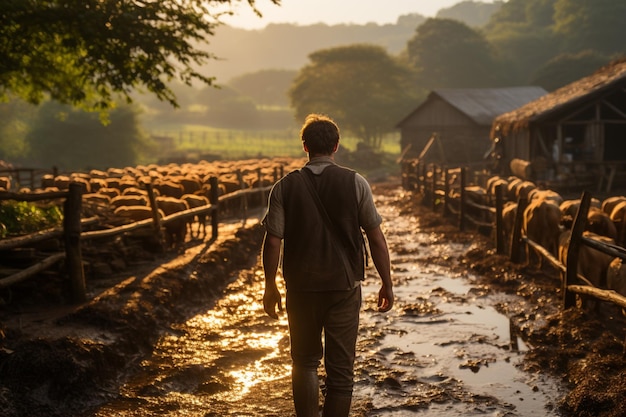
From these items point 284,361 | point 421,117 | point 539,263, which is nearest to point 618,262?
point 539,263

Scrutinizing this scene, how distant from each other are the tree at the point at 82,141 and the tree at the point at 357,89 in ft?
58.1

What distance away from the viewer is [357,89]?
218 ft

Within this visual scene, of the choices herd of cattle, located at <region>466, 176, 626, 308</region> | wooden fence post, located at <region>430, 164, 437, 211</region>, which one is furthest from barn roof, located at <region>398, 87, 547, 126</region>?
herd of cattle, located at <region>466, 176, 626, 308</region>

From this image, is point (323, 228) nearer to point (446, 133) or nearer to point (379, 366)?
point (379, 366)

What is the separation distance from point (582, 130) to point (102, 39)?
22195 mm

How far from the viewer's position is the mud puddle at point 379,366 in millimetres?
6039

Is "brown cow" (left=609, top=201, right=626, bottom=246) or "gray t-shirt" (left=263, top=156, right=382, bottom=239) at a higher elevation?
"gray t-shirt" (left=263, top=156, right=382, bottom=239)

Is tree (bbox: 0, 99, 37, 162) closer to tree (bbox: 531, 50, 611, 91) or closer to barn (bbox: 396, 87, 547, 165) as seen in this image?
barn (bbox: 396, 87, 547, 165)

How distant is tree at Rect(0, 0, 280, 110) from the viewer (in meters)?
11.7

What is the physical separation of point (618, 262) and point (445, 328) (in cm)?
219

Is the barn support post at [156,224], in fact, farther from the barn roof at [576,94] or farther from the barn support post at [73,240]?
the barn roof at [576,94]

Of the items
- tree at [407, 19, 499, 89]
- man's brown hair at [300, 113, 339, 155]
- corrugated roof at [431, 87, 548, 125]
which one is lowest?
man's brown hair at [300, 113, 339, 155]

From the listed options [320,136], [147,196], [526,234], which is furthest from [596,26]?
[320,136]

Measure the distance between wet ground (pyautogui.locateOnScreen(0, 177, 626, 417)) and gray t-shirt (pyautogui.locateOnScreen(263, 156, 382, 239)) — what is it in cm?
186
